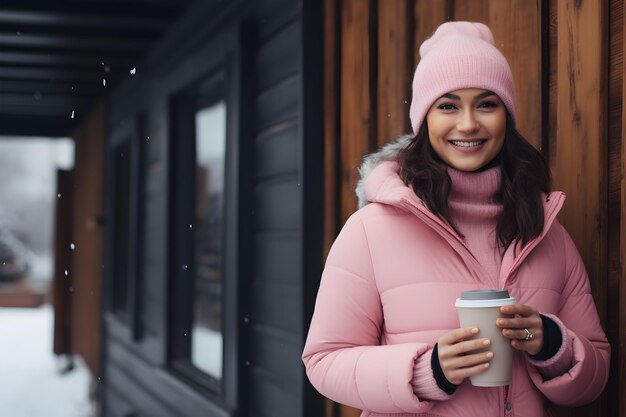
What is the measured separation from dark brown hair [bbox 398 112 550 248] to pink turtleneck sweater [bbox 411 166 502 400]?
2 centimetres

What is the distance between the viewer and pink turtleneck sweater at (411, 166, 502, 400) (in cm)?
147

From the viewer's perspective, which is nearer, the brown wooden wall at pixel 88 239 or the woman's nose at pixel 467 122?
the woman's nose at pixel 467 122

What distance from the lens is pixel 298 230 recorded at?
3148 millimetres

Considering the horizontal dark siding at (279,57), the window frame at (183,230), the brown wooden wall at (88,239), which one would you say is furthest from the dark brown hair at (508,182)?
the brown wooden wall at (88,239)

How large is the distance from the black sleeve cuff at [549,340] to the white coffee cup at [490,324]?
91 mm

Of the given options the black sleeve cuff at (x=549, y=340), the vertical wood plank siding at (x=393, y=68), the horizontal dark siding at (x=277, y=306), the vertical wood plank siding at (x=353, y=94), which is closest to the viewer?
the black sleeve cuff at (x=549, y=340)

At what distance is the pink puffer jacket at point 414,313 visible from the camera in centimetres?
141

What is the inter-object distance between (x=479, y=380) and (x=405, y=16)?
148 cm

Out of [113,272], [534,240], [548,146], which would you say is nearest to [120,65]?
[113,272]

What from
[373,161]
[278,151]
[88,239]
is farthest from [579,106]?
[88,239]

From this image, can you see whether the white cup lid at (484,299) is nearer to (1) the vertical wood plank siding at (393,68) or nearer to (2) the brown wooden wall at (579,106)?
(2) the brown wooden wall at (579,106)

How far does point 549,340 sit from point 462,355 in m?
0.17

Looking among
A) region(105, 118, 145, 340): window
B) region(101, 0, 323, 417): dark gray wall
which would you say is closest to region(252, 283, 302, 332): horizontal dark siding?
region(101, 0, 323, 417): dark gray wall

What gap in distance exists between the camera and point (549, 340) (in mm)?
1387
